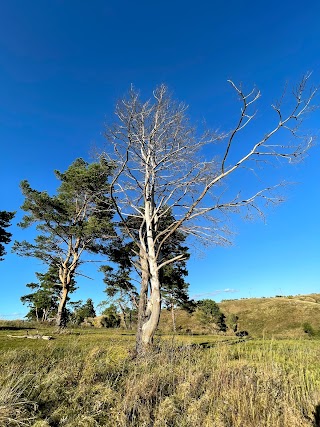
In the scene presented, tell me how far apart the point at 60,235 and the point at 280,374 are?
20.1 metres

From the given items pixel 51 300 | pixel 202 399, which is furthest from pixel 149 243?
pixel 51 300

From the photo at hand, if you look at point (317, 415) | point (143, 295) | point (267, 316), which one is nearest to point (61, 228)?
point (143, 295)

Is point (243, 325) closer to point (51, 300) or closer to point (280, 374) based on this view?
point (51, 300)

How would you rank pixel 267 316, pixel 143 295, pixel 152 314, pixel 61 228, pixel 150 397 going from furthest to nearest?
pixel 267 316, pixel 61 228, pixel 143 295, pixel 152 314, pixel 150 397

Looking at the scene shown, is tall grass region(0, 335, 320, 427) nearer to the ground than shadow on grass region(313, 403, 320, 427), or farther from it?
farther from it

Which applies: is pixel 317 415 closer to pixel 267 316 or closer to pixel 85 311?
pixel 85 311

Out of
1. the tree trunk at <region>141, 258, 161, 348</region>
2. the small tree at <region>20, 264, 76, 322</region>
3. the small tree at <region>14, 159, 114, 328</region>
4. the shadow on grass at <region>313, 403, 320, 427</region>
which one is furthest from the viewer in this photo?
the small tree at <region>20, 264, 76, 322</region>

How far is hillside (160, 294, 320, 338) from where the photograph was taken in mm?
44938

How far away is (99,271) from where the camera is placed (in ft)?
83.7

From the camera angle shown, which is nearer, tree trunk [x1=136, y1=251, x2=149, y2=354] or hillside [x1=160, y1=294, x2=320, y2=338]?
tree trunk [x1=136, y1=251, x2=149, y2=354]

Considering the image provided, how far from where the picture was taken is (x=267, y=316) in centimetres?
5166

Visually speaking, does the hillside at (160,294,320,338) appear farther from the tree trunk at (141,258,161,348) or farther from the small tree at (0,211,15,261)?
the tree trunk at (141,258,161,348)

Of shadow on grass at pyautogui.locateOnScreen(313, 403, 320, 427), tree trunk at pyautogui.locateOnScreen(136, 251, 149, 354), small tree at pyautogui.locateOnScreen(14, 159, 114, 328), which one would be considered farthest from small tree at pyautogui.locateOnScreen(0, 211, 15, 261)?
shadow on grass at pyautogui.locateOnScreen(313, 403, 320, 427)

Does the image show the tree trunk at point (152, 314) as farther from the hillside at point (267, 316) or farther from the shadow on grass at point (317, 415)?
the hillside at point (267, 316)
